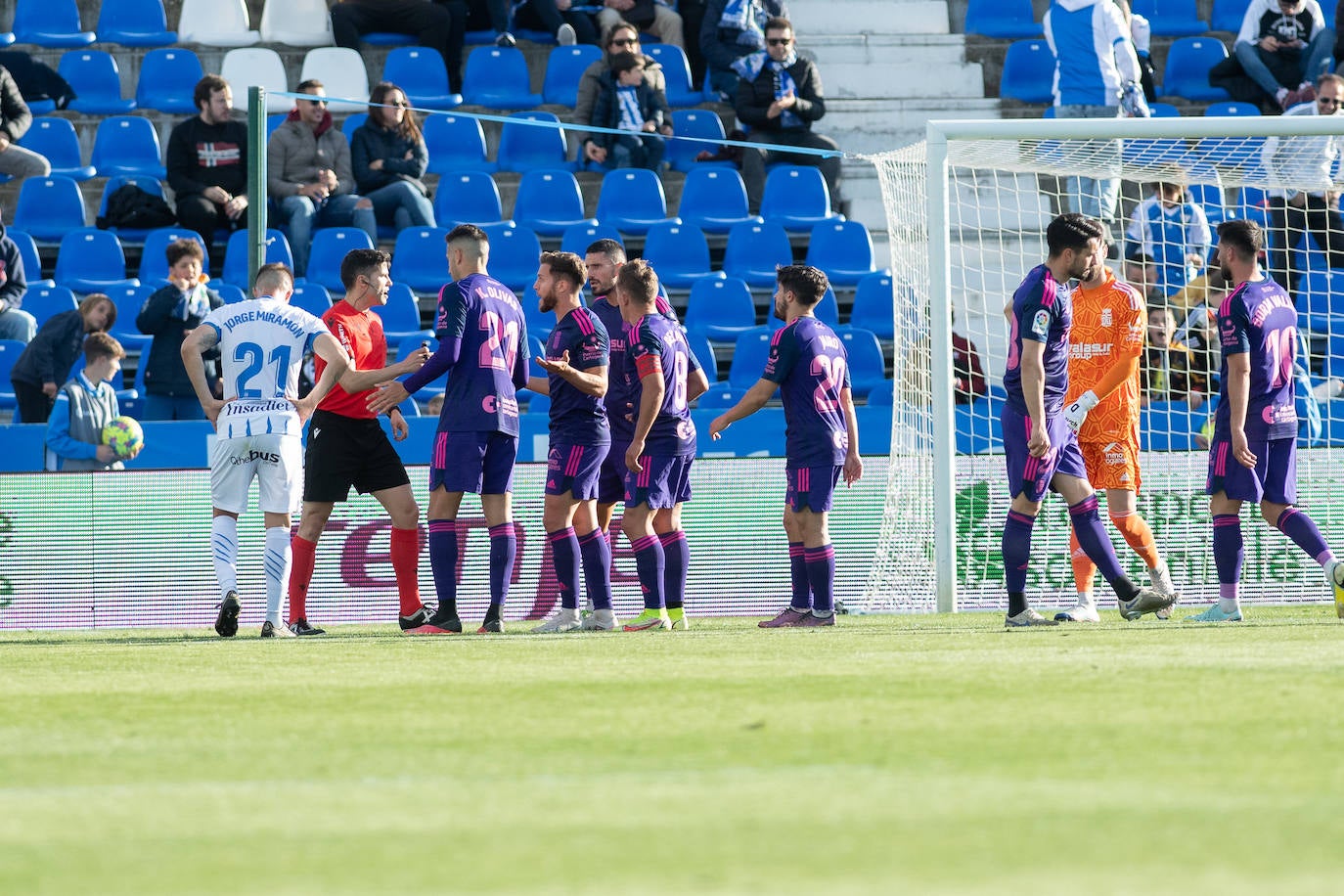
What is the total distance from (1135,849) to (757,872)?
0.67 meters

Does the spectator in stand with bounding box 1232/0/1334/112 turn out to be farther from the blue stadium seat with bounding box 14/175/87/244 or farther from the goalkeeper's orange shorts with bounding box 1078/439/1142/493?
the blue stadium seat with bounding box 14/175/87/244

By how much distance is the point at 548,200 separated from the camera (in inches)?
622

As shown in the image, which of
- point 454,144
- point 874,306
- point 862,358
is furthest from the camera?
point 454,144

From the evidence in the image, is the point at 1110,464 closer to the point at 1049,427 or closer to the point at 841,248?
the point at 1049,427

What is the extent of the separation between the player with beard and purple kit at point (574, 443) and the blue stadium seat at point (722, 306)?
205 inches

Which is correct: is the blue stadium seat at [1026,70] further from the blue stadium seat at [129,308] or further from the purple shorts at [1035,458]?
the purple shorts at [1035,458]

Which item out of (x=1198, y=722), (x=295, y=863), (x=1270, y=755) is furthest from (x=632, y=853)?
(x=1198, y=722)

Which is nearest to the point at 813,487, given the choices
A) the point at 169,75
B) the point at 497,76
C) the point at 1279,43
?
the point at 497,76

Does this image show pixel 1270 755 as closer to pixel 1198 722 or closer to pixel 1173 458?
pixel 1198 722

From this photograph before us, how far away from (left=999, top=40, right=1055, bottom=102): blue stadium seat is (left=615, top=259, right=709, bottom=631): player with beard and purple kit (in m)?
9.41

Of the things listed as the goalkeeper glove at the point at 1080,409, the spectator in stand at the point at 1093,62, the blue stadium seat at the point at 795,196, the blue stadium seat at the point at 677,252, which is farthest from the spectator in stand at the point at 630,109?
the goalkeeper glove at the point at 1080,409

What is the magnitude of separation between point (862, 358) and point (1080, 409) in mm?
4938

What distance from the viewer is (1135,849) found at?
3115mm

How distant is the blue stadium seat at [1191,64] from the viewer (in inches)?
698
